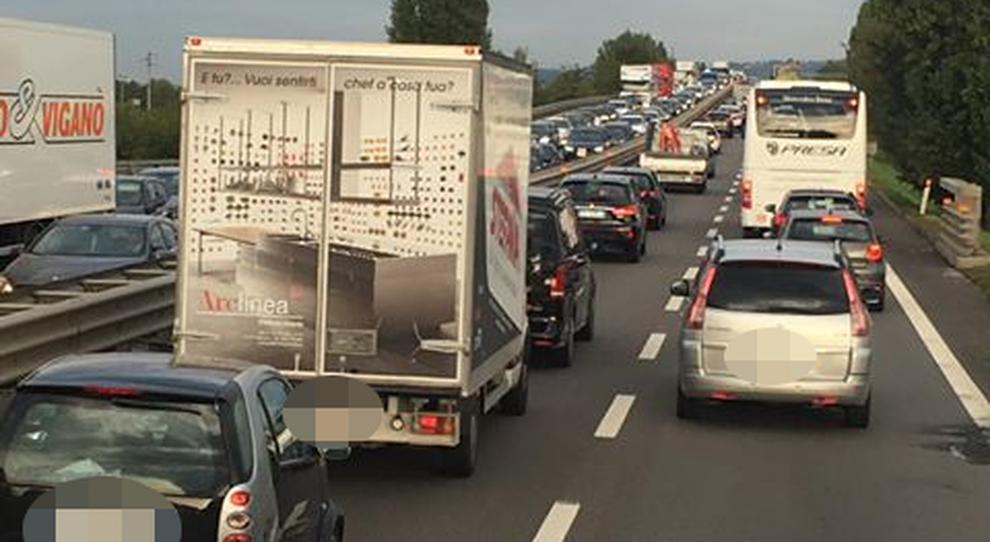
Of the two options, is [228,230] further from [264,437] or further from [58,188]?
[58,188]

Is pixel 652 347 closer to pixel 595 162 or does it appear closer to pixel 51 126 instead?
pixel 51 126

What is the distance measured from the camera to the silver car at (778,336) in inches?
561

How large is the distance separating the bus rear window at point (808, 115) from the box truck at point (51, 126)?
15.6m

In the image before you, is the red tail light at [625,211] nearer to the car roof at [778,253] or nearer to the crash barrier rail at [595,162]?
the crash barrier rail at [595,162]

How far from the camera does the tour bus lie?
3772 cm

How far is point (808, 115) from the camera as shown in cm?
3781

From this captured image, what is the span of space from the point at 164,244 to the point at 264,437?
1459 cm

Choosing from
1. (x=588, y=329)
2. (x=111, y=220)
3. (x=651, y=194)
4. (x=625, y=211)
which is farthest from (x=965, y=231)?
(x=111, y=220)

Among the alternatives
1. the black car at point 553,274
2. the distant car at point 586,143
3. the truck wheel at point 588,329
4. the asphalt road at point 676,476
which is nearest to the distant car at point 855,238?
the truck wheel at point 588,329

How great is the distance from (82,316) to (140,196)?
1929 cm

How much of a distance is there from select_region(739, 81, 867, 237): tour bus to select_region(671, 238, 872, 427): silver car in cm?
2313

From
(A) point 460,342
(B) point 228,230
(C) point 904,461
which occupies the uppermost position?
(B) point 228,230

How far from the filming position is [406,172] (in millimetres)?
11172

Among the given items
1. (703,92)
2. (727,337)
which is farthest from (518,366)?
(703,92)
